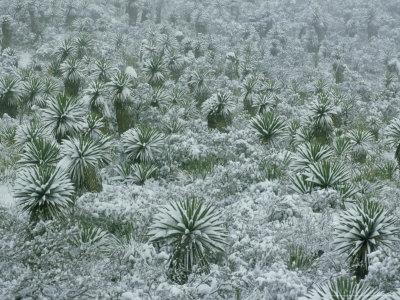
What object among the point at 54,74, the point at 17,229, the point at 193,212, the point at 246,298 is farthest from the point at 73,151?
the point at 54,74

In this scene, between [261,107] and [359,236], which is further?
[261,107]

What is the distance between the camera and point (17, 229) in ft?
30.3

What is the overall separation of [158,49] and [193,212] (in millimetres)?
34418

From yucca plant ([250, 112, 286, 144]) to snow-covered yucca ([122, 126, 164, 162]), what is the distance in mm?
4792

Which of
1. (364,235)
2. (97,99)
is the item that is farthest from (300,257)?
(97,99)

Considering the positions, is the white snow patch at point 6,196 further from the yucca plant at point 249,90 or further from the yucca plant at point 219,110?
the yucca plant at point 249,90

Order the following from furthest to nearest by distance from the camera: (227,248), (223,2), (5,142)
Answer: (223,2) → (5,142) → (227,248)

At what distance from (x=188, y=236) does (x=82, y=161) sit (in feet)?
17.4

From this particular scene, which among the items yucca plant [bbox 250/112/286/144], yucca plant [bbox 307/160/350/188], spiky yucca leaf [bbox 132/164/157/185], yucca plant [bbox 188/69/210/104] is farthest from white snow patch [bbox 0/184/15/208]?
yucca plant [bbox 188/69/210/104]

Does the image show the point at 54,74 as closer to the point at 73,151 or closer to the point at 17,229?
the point at 73,151

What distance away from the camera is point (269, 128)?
17.6 m

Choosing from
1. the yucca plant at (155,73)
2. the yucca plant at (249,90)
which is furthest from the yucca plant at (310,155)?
the yucca plant at (155,73)

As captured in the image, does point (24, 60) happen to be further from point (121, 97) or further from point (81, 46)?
point (121, 97)

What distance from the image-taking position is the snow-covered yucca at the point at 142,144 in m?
16.4
